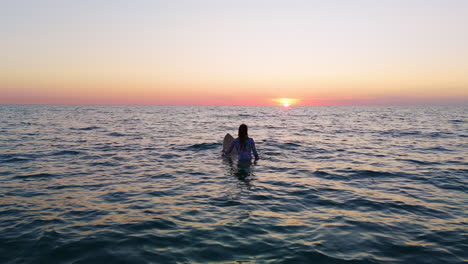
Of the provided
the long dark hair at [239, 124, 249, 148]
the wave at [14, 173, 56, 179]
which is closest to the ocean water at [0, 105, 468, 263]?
the wave at [14, 173, 56, 179]

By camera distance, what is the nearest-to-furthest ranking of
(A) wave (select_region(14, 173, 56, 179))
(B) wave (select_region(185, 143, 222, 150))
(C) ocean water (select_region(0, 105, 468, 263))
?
(C) ocean water (select_region(0, 105, 468, 263)) < (A) wave (select_region(14, 173, 56, 179)) < (B) wave (select_region(185, 143, 222, 150))

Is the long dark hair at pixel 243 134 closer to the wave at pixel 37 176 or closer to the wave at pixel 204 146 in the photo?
the wave at pixel 204 146

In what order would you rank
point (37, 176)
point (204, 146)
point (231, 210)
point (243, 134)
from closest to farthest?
point (231, 210) < point (37, 176) < point (243, 134) < point (204, 146)

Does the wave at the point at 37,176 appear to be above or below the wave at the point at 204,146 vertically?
above

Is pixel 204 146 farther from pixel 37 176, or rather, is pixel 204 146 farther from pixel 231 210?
pixel 231 210

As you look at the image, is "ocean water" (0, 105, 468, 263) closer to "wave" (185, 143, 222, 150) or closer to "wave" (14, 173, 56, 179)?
"wave" (14, 173, 56, 179)

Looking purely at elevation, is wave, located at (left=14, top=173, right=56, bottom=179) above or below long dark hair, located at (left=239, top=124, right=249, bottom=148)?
below

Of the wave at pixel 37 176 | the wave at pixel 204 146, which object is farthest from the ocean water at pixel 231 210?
the wave at pixel 204 146

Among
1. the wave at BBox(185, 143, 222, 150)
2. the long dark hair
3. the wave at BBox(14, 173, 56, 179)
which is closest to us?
the wave at BBox(14, 173, 56, 179)

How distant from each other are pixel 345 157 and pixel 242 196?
30.2 ft

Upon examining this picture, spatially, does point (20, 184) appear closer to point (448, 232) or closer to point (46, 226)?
point (46, 226)

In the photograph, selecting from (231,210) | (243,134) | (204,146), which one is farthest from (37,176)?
(204,146)

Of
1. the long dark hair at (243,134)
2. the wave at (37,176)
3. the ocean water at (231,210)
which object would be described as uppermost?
the long dark hair at (243,134)

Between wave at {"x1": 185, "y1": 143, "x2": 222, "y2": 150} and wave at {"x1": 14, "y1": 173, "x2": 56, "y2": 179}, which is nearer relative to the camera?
wave at {"x1": 14, "y1": 173, "x2": 56, "y2": 179}
